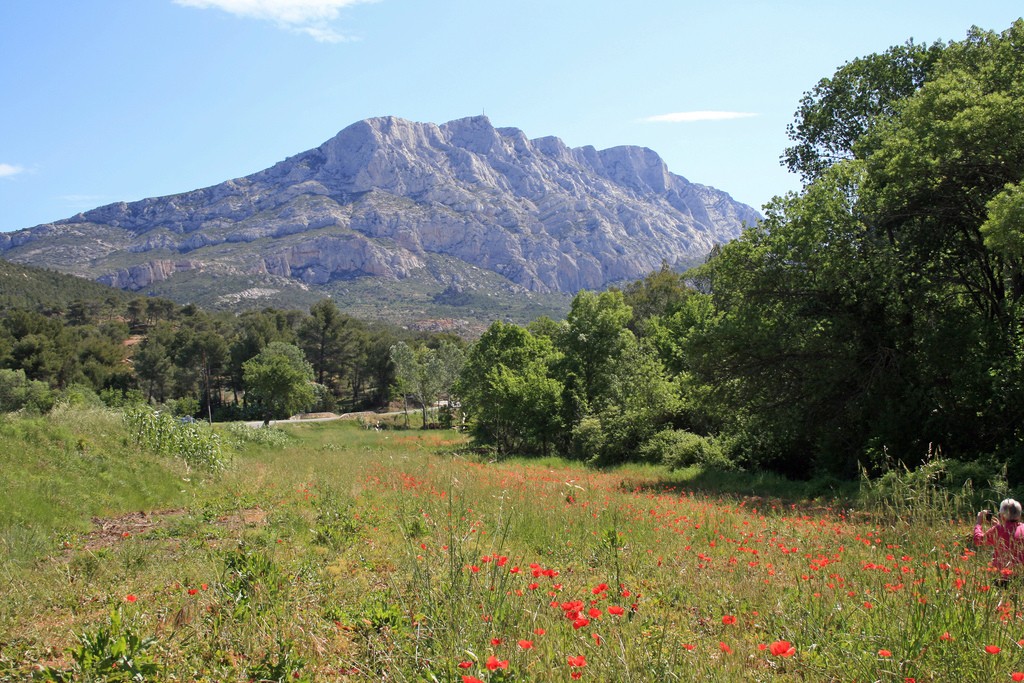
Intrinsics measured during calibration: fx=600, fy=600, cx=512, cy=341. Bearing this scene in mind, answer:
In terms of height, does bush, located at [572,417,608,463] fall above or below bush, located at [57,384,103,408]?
below

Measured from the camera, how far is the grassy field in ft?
11.2

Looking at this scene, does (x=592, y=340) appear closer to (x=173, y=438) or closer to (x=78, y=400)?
(x=173, y=438)

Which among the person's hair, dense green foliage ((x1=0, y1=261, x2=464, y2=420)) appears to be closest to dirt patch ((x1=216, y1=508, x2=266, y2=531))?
the person's hair

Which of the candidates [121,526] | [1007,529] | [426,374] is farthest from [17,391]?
[1007,529]

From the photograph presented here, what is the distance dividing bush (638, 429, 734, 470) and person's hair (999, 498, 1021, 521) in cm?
1445

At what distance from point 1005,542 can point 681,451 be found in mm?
17044

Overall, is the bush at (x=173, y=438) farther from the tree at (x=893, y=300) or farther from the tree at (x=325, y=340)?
the tree at (x=325, y=340)

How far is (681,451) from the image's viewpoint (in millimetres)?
22234

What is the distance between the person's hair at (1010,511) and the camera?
5.65 m

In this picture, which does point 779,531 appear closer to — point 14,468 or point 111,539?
point 111,539

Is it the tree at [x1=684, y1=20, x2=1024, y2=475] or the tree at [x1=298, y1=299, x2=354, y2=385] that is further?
the tree at [x1=298, y1=299, x2=354, y2=385]

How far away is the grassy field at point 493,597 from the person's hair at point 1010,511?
737mm

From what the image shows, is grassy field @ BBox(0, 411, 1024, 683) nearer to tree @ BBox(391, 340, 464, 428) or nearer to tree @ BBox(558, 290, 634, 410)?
tree @ BBox(558, 290, 634, 410)

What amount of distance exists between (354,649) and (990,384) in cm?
1502
